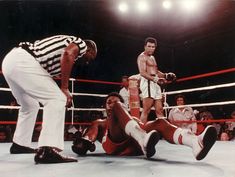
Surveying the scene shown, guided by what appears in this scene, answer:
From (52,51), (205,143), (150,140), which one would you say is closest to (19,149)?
(52,51)

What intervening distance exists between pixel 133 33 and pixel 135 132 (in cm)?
592

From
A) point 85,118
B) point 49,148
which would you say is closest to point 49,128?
point 49,148

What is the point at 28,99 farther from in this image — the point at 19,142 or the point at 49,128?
the point at 49,128

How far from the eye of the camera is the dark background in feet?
18.6

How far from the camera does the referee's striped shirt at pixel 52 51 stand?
166 centimetres

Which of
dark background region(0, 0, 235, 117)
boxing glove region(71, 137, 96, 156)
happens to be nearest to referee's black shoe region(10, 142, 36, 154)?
boxing glove region(71, 137, 96, 156)

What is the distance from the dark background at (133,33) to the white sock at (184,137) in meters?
4.12

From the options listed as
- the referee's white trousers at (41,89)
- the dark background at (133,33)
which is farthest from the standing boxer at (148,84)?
the dark background at (133,33)

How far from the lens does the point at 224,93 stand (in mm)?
6312

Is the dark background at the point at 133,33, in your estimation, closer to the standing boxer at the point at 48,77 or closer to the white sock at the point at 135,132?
the standing boxer at the point at 48,77

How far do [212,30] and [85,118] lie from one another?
12.9ft

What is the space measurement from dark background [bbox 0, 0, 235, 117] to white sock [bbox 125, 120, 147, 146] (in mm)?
4066

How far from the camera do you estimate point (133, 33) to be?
7.24 meters

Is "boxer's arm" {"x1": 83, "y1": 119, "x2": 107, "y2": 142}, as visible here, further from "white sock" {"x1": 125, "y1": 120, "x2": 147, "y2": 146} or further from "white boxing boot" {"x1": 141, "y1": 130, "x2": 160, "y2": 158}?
"white boxing boot" {"x1": 141, "y1": 130, "x2": 160, "y2": 158}
